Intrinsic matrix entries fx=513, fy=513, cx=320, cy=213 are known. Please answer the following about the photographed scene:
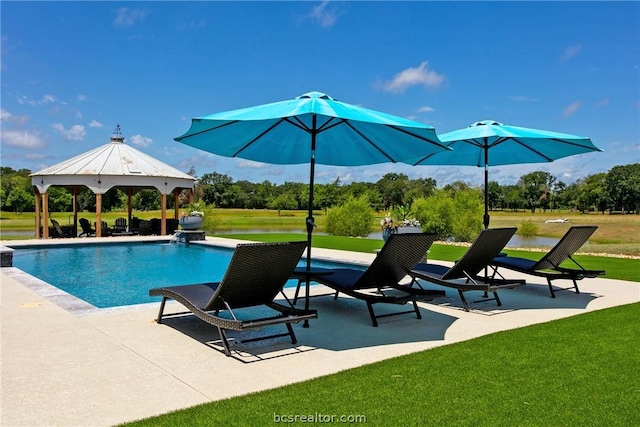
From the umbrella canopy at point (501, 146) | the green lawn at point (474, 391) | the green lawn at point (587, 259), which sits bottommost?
the green lawn at point (587, 259)

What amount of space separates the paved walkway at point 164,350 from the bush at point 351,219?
66.7 ft

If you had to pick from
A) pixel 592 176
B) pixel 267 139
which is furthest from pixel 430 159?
pixel 592 176

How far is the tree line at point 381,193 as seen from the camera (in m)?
59.5

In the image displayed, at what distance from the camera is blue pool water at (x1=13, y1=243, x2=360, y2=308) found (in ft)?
28.3

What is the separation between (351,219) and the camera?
27469 mm

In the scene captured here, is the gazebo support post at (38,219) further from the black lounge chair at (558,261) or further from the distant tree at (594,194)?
the distant tree at (594,194)

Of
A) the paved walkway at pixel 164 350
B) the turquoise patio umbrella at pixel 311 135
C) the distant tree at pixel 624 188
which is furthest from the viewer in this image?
the distant tree at pixel 624 188

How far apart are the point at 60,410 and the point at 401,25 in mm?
20339

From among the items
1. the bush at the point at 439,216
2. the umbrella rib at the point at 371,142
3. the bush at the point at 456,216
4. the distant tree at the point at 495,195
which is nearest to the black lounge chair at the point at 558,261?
the umbrella rib at the point at 371,142

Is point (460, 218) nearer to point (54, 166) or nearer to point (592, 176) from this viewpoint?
point (54, 166)

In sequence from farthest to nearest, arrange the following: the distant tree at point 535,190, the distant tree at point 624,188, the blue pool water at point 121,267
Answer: the distant tree at point 535,190, the distant tree at point 624,188, the blue pool water at point 121,267

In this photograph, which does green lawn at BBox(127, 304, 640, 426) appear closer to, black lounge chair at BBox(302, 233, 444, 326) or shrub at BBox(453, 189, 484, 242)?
black lounge chair at BBox(302, 233, 444, 326)

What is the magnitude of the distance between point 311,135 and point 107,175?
14356mm

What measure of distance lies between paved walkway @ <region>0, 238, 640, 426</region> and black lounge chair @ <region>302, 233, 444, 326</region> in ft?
0.99
